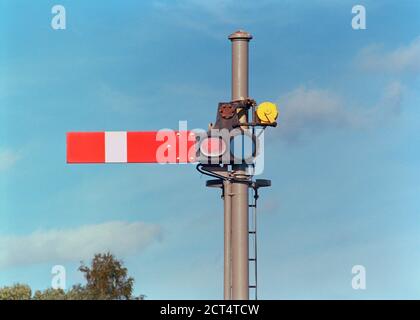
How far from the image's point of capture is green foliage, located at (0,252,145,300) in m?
11.1

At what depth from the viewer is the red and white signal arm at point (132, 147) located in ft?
33.5

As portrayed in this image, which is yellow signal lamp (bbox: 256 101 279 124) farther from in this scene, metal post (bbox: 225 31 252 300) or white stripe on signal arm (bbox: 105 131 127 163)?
white stripe on signal arm (bbox: 105 131 127 163)

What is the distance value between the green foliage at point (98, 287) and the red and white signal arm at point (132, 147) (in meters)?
1.32

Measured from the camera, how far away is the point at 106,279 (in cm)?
1125

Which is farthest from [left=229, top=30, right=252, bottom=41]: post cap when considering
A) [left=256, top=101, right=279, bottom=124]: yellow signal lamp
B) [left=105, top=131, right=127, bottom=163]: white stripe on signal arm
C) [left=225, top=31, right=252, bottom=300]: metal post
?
[left=105, top=131, right=127, bottom=163]: white stripe on signal arm

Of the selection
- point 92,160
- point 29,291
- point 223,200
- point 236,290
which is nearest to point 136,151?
point 92,160

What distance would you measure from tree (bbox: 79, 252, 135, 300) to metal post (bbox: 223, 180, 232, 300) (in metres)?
1.45

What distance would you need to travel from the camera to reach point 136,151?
10312 mm

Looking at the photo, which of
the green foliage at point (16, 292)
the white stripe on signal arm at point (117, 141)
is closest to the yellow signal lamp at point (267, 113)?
the white stripe on signal arm at point (117, 141)

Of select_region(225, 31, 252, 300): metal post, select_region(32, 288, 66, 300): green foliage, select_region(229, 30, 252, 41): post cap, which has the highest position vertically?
select_region(229, 30, 252, 41): post cap

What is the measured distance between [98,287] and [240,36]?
12.3 ft

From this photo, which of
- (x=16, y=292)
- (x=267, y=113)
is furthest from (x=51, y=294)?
(x=267, y=113)
